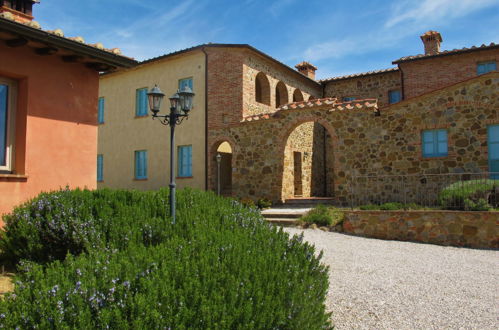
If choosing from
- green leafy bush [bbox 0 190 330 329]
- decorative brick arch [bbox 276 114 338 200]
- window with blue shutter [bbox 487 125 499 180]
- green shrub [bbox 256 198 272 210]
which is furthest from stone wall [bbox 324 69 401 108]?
green leafy bush [bbox 0 190 330 329]

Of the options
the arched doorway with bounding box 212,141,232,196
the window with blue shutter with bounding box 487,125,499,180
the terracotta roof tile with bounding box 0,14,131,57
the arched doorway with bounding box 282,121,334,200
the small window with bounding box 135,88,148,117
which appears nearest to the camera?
the terracotta roof tile with bounding box 0,14,131,57

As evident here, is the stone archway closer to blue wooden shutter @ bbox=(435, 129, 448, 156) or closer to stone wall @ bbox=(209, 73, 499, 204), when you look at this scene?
stone wall @ bbox=(209, 73, 499, 204)

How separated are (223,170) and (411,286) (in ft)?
42.1

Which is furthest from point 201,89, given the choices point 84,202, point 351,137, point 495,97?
point 84,202

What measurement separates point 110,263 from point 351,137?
11.7 meters

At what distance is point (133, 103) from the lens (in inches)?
751

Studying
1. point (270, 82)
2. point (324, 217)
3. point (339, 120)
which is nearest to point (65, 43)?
point (324, 217)

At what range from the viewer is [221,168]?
58.9 ft

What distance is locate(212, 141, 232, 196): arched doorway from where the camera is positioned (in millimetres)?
16636

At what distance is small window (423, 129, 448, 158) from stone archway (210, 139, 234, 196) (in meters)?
7.10

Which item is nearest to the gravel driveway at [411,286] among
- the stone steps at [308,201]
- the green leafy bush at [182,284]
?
the green leafy bush at [182,284]

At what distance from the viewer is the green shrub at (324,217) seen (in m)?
11.0

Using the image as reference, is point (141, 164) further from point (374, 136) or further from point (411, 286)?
point (411, 286)

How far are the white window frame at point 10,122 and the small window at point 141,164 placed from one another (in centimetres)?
1194
